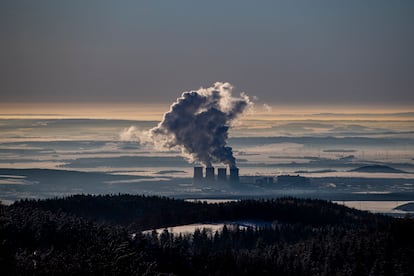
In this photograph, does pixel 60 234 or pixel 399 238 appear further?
pixel 399 238

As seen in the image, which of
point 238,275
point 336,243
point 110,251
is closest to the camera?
point 110,251

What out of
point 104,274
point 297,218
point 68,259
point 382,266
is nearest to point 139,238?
point 382,266

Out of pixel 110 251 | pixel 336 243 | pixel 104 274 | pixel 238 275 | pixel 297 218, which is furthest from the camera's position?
pixel 297 218

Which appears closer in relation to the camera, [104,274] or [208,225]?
[104,274]

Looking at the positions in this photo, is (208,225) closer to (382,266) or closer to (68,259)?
(382,266)

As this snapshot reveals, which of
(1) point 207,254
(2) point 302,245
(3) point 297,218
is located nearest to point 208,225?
(3) point 297,218

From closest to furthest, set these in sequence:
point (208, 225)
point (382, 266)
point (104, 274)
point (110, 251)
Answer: point (104, 274), point (110, 251), point (382, 266), point (208, 225)

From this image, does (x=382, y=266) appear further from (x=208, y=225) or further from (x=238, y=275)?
(x=208, y=225)

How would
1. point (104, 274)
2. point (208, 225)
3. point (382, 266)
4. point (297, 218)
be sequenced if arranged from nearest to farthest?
point (104, 274)
point (382, 266)
point (208, 225)
point (297, 218)
